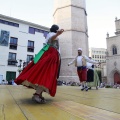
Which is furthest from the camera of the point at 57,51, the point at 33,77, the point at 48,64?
the point at 57,51

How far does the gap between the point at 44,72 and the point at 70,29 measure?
63.4 feet

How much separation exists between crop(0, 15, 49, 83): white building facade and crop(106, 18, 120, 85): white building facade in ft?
45.0

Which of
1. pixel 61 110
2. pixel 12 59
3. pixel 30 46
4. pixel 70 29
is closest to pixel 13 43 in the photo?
pixel 12 59

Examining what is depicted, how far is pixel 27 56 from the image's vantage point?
21.4 metres

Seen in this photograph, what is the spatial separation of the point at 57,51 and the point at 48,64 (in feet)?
0.94

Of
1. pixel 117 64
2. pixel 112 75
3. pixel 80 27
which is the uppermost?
pixel 80 27

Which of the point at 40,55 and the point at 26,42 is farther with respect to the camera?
the point at 26,42

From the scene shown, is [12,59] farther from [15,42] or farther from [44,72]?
[44,72]

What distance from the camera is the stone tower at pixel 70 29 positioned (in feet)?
68.0

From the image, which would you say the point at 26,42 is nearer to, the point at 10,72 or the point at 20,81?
the point at 10,72

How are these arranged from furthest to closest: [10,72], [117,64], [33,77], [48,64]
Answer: [117,64]
[10,72]
[48,64]
[33,77]

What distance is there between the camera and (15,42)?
20781 millimetres

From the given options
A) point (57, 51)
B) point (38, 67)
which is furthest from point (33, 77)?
point (57, 51)

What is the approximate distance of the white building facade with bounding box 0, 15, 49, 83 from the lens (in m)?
19.4
